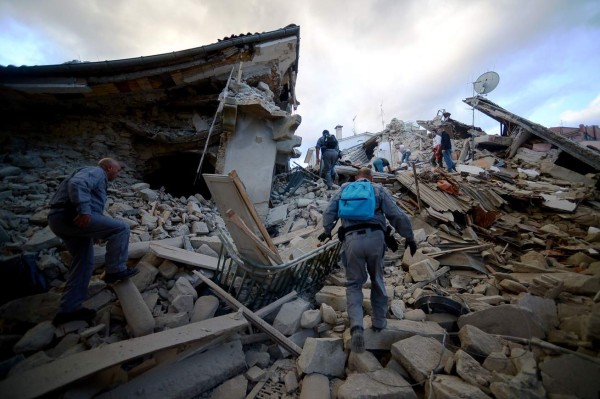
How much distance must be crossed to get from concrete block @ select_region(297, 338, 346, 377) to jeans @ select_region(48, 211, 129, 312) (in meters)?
2.34

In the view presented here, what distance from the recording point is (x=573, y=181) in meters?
8.09

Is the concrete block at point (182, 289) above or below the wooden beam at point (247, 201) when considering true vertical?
below

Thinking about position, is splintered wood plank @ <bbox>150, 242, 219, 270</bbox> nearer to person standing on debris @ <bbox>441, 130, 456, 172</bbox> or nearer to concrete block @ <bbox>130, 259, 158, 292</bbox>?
concrete block @ <bbox>130, 259, 158, 292</bbox>

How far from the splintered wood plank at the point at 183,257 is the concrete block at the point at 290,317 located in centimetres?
120

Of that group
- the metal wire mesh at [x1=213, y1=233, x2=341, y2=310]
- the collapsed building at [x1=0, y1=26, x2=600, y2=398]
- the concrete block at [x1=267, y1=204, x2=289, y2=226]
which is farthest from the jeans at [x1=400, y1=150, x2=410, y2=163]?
the metal wire mesh at [x1=213, y1=233, x2=341, y2=310]

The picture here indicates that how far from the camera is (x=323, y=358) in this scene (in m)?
2.27

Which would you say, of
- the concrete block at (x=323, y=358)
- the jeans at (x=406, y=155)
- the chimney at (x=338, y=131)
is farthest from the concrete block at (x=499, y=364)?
the chimney at (x=338, y=131)

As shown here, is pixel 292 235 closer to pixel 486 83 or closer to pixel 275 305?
pixel 275 305

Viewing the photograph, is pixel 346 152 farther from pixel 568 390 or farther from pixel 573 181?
pixel 568 390

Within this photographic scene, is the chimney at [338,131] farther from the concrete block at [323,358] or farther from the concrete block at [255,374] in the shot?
the concrete block at [255,374]

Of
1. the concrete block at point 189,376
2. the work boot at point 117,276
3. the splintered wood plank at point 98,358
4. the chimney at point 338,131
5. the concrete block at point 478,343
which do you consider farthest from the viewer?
the chimney at point 338,131

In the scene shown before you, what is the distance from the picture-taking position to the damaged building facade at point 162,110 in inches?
201

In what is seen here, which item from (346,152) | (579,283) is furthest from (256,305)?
(346,152)

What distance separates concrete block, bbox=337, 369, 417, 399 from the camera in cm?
179
